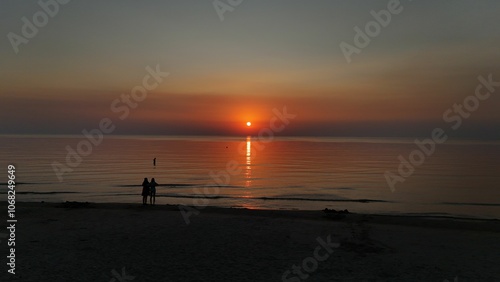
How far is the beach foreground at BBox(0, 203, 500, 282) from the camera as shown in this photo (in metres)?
14.5

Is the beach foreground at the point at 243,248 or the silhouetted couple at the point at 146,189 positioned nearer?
the beach foreground at the point at 243,248

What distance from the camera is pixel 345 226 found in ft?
76.2

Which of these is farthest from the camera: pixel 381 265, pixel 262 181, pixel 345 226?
pixel 262 181

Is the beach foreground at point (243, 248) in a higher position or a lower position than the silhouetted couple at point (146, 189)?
lower

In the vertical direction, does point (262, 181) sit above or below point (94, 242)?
above

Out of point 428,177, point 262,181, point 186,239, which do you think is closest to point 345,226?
point 186,239

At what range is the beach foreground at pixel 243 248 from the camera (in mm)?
14461

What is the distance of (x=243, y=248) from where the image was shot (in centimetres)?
1803

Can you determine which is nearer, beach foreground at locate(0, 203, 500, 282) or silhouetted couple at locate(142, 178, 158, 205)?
beach foreground at locate(0, 203, 500, 282)

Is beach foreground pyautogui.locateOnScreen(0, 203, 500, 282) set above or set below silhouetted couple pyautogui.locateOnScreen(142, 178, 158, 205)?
below

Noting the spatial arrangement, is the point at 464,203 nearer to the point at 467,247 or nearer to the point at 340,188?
the point at 340,188

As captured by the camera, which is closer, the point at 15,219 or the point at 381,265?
the point at 381,265

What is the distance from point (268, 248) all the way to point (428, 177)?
5397 centimetres

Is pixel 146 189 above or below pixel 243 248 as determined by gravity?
above
